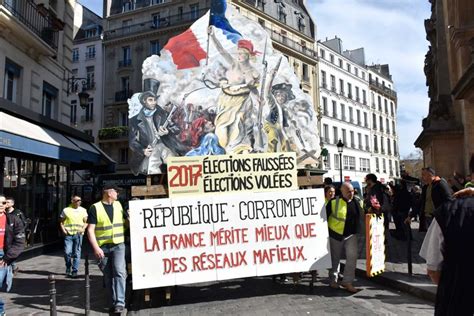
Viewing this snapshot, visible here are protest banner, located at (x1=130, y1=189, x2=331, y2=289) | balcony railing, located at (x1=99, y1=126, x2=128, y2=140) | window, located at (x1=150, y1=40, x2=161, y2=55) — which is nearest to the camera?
protest banner, located at (x1=130, y1=189, x2=331, y2=289)

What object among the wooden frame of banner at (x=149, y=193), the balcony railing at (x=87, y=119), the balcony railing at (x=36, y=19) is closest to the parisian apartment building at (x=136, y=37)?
the balcony railing at (x=87, y=119)

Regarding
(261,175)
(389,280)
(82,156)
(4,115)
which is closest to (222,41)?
(261,175)

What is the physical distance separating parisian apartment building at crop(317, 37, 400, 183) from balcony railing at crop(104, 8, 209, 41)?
63.2 feet

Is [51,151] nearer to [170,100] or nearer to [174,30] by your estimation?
[170,100]

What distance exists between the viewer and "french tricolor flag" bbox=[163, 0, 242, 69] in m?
7.23

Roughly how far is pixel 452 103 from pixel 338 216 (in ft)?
32.4

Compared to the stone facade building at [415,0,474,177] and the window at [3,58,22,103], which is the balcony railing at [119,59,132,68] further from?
the stone facade building at [415,0,474,177]

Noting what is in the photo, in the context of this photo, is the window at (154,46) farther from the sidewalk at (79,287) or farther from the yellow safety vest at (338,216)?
the yellow safety vest at (338,216)

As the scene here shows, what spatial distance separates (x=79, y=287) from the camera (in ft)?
25.9

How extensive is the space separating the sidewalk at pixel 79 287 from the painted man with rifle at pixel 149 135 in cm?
163

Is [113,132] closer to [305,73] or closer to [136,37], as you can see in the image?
[136,37]

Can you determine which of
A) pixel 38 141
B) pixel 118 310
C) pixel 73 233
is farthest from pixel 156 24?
pixel 118 310

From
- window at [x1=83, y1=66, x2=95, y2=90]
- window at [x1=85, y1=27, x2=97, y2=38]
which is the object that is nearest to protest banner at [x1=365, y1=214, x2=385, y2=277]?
window at [x1=83, y1=66, x2=95, y2=90]

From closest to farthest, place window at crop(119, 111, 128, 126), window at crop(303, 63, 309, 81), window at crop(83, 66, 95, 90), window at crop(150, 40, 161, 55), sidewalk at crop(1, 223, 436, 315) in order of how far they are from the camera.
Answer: sidewalk at crop(1, 223, 436, 315) < window at crop(150, 40, 161, 55) < window at crop(119, 111, 128, 126) < window at crop(83, 66, 95, 90) < window at crop(303, 63, 309, 81)
